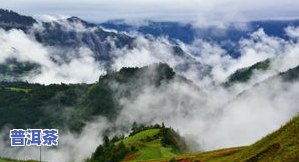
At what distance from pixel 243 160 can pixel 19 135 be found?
40.2 metres

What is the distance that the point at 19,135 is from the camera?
308 ft

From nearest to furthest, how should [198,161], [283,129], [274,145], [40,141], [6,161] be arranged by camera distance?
[274,145] → [283,129] → [40,141] → [198,161] → [6,161]

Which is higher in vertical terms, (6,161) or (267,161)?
(6,161)

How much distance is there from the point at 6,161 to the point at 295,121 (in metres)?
107

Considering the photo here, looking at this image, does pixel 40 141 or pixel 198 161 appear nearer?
pixel 40 141

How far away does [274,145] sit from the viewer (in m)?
63.8

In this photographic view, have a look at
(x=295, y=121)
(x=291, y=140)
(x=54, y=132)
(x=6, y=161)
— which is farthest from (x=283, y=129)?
(x=6, y=161)

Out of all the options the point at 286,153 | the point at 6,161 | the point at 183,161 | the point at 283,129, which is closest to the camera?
the point at 286,153

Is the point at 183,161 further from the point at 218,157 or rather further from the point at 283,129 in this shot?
the point at 283,129

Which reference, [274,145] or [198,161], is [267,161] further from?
[198,161]

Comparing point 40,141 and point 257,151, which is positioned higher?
point 40,141

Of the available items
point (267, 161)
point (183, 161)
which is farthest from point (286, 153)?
point (183, 161)

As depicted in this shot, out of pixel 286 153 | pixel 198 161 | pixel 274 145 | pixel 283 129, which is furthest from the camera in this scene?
pixel 198 161

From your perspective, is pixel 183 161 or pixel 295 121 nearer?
pixel 295 121
